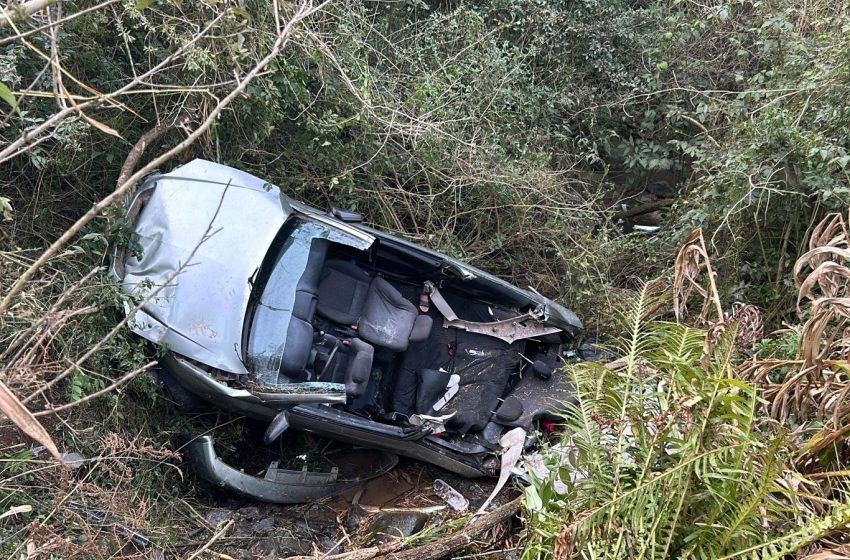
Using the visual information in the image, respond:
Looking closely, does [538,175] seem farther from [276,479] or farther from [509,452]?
[276,479]

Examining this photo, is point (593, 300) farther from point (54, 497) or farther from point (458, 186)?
point (54, 497)

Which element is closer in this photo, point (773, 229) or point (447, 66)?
point (773, 229)

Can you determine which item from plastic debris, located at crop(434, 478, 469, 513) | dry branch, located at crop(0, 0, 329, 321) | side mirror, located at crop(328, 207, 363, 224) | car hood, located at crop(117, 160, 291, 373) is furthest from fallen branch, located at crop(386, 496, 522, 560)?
dry branch, located at crop(0, 0, 329, 321)

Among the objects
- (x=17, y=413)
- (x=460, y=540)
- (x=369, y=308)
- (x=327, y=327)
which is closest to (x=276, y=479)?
(x=327, y=327)

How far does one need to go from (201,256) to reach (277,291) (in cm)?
49

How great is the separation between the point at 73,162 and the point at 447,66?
3.02 m

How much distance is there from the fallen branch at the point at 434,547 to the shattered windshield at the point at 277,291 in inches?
41.4

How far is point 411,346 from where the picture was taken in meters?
4.73

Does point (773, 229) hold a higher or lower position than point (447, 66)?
lower

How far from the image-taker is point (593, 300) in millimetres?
5289

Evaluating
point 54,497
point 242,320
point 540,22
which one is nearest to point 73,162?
point 242,320

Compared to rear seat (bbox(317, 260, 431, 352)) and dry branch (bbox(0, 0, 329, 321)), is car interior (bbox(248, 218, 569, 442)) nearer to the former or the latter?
rear seat (bbox(317, 260, 431, 352))

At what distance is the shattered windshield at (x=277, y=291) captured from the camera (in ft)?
12.5

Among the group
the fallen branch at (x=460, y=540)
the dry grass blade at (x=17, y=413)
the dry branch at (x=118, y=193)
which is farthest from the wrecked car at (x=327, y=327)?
the dry grass blade at (x=17, y=413)
